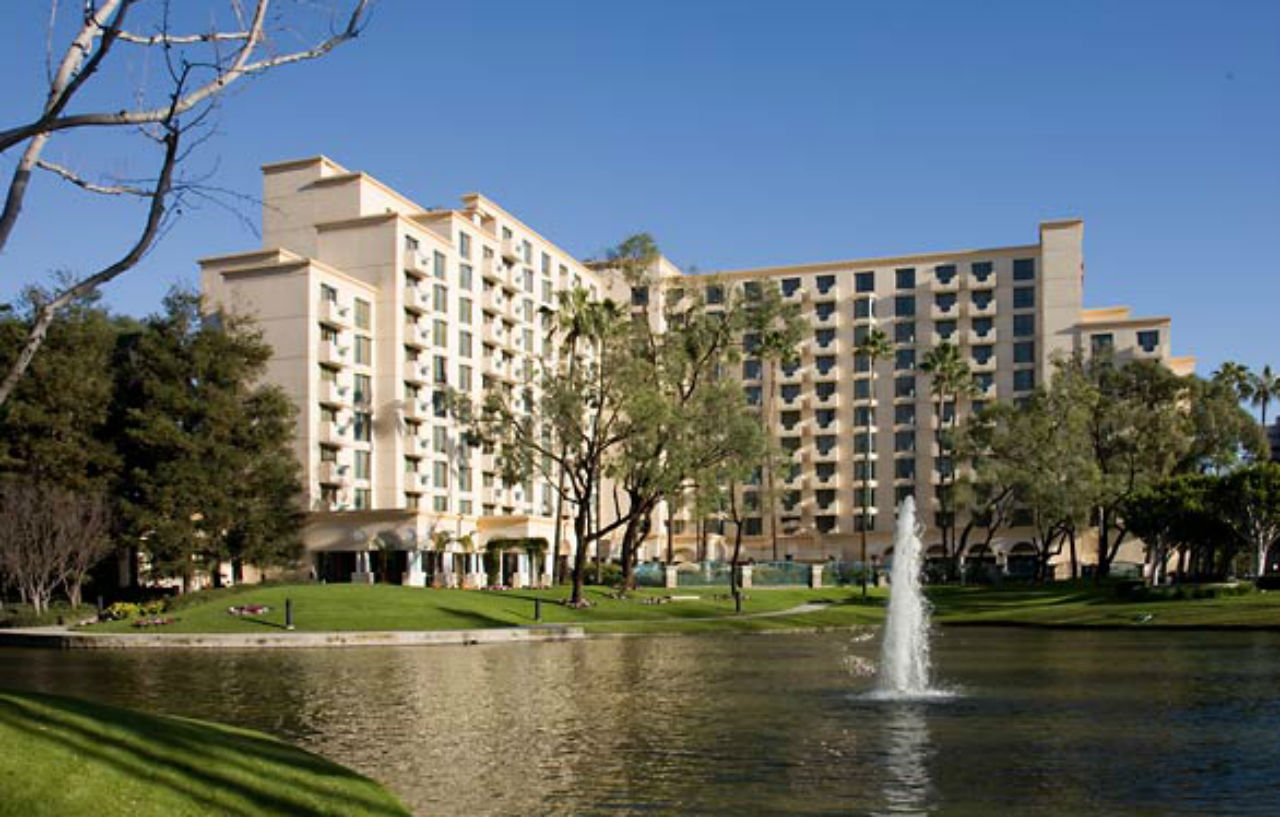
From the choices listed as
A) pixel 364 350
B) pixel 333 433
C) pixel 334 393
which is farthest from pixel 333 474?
pixel 364 350

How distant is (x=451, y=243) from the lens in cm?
9969

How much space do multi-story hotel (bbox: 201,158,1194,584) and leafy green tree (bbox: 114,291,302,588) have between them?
685cm

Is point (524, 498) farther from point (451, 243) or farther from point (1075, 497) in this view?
point (1075, 497)

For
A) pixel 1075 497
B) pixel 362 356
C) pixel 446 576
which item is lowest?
pixel 446 576

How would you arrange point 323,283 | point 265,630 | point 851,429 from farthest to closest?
point 851,429 → point 323,283 → point 265,630

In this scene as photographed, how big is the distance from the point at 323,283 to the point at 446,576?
70.1 feet

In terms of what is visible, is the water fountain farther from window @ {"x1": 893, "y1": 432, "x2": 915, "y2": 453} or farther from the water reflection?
window @ {"x1": 893, "y1": 432, "x2": 915, "y2": 453}

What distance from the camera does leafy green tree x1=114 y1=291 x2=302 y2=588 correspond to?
69.2m

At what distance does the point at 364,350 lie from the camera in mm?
90062

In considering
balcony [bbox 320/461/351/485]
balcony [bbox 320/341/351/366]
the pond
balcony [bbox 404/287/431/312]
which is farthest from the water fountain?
balcony [bbox 404/287/431/312]

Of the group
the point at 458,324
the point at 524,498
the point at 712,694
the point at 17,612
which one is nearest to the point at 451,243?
the point at 458,324

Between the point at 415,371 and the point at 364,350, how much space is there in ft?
14.6

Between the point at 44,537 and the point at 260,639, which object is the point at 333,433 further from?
the point at 260,639

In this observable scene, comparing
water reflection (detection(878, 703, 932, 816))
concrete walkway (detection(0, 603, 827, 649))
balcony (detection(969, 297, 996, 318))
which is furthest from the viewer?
balcony (detection(969, 297, 996, 318))
